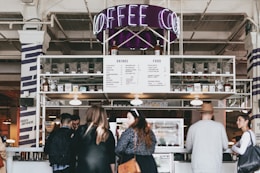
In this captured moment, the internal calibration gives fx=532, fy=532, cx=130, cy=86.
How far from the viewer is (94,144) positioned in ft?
18.1

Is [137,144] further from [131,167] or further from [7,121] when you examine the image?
[7,121]

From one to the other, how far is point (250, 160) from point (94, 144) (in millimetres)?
1782

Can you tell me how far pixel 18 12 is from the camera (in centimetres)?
1123

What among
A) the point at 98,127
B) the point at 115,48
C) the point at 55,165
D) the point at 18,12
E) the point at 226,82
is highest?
the point at 18,12

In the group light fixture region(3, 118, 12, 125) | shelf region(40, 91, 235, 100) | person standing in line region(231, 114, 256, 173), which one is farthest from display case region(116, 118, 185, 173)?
light fixture region(3, 118, 12, 125)

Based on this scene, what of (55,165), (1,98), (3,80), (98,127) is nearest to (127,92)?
(55,165)

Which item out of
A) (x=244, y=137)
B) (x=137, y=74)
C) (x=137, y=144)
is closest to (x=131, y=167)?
(x=137, y=144)

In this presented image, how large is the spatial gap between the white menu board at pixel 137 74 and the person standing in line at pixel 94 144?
312 centimetres

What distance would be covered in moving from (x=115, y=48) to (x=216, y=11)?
321cm

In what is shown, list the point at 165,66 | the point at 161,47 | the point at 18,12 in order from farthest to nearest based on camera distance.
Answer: the point at 18,12 < the point at 161,47 < the point at 165,66

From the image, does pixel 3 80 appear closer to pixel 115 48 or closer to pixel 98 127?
pixel 115 48

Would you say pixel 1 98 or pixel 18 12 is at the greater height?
pixel 18 12

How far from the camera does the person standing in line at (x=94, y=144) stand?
549 cm

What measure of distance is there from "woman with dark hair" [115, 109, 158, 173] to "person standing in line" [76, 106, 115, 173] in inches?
6.4
